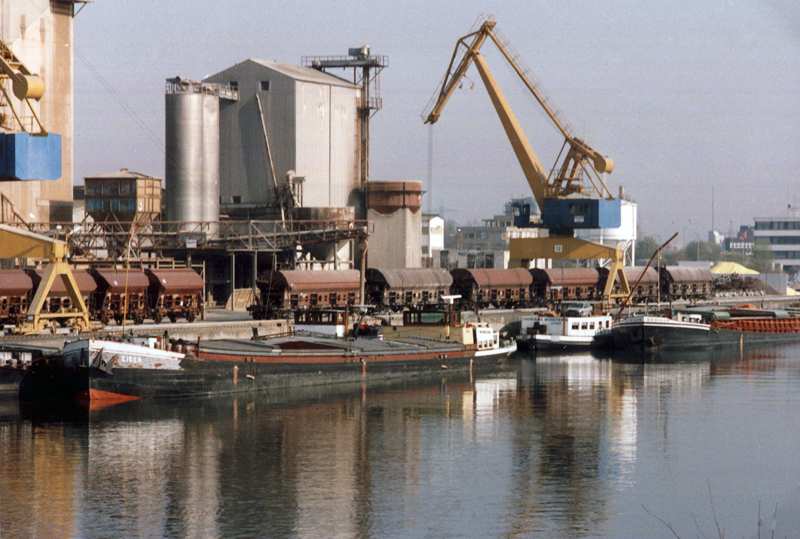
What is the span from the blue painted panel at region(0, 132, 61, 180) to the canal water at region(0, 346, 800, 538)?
64.6ft

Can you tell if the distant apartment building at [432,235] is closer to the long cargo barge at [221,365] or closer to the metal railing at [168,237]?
the metal railing at [168,237]

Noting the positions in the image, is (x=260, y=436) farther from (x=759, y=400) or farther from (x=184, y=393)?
(x=759, y=400)

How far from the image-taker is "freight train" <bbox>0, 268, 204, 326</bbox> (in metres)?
62.7

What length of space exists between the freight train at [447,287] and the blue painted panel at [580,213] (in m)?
5.07

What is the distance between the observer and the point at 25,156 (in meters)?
64.2

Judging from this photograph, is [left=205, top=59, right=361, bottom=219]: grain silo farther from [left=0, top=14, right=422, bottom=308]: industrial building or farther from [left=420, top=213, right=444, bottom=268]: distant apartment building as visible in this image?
[left=420, top=213, right=444, bottom=268]: distant apartment building

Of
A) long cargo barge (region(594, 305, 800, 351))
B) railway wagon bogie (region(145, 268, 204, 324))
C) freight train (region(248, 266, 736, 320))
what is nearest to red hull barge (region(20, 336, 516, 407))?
railway wagon bogie (region(145, 268, 204, 324))

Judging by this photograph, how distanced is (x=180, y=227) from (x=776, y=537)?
73217 mm

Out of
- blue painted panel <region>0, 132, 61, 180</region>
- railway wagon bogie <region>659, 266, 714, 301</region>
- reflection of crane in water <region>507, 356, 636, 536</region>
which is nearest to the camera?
reflection of crane in water <region>507, 356, 636, 536</region>

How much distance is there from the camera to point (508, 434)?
149 ft

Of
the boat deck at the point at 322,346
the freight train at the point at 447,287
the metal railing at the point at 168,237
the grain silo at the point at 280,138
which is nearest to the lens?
the boat deck at the point at 322,346

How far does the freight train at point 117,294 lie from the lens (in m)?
62.7

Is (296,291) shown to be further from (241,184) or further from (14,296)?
(241,184)

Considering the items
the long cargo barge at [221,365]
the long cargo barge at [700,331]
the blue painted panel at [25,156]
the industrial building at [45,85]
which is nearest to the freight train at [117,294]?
the blue painted panel at [25,156]
